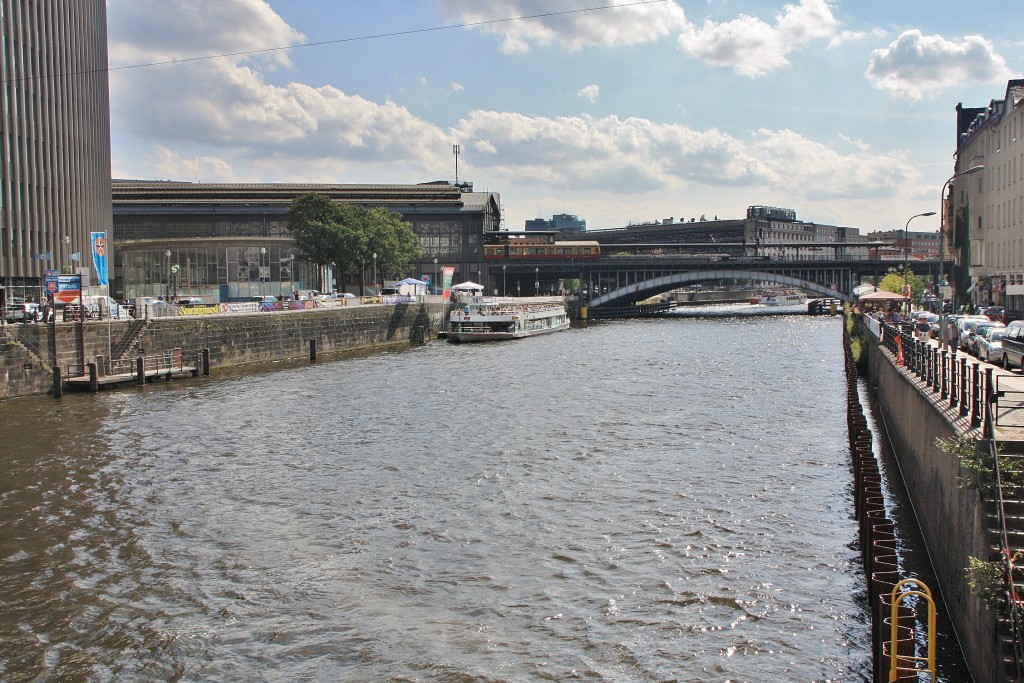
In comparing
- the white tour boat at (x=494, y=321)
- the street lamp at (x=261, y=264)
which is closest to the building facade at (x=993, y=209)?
the white tour boat at (x=494, y=321)

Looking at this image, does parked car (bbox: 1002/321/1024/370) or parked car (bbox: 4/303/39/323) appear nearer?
parked car (bbox: 1002/321/1024/370)

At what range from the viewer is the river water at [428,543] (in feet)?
52.0

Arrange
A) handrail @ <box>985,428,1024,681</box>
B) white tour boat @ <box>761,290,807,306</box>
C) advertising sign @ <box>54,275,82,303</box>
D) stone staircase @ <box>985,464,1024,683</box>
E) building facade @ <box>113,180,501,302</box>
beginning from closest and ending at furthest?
1. handrail @ <box>985,428,1024,681</box>
2. stone staircase @ <box>985,464,1024,683</box>
3. advertising sign @ <box>54,275,82,303</box>
4. building facade @ <box>113,180,501,302</box>
5. white tour boat @ <box>761,290,807,306</box>

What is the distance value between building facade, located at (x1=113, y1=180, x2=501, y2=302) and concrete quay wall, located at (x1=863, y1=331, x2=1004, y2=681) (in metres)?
77.1

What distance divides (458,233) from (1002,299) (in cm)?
8830

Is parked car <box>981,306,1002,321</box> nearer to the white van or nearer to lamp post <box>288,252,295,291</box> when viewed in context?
the white van

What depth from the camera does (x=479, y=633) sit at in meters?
16.6

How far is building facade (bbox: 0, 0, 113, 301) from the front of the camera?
2562 inches

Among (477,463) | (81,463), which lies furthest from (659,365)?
(81,463)

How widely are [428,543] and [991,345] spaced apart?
911 inches

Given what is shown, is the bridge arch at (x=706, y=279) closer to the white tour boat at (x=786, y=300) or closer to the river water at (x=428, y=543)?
the white tour boat at (x=786, y=300)

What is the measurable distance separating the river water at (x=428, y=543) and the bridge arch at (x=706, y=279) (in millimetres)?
100991

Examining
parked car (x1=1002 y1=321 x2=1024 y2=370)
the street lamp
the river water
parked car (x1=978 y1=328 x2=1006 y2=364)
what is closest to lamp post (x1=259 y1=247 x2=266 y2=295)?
the street lamp

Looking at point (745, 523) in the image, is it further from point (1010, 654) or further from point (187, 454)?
point (187, 454)
